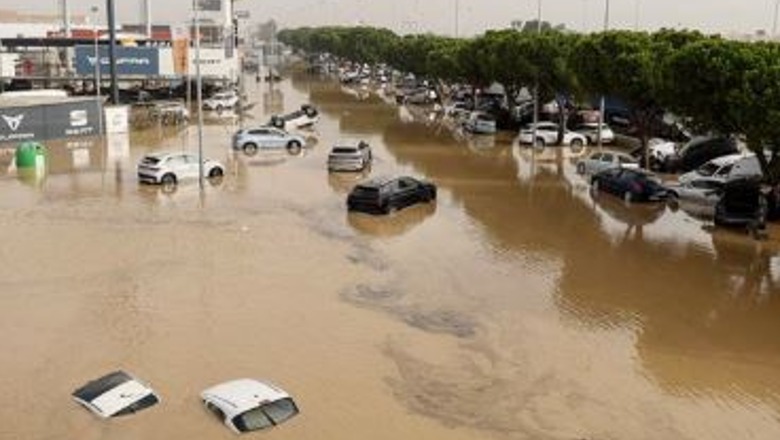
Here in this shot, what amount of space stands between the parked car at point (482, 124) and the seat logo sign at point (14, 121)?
93.3 ft

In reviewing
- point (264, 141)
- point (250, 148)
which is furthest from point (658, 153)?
point (250, 148)

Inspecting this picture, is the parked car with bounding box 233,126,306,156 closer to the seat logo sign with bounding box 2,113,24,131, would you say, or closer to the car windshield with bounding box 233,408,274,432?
the seat logo sign with bounding box 2,113,24,131

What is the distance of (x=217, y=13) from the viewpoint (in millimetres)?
122875

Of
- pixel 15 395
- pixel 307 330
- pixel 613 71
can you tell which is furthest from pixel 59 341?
pixel 613 71

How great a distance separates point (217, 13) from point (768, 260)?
104541 millimetres

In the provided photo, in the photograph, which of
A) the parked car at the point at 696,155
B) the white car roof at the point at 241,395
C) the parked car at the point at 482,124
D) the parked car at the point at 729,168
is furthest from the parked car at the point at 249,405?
the parked car at the point at 482,124

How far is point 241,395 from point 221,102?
6556 centimetres

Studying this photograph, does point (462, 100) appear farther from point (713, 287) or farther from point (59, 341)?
point (59, 341)

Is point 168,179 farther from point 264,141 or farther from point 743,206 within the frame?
point 743,206

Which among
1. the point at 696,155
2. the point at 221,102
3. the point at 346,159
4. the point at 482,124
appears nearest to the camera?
the point at 346,159

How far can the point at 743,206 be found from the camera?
104 feet

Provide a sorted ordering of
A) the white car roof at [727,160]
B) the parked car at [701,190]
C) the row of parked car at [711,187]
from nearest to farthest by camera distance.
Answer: the row of parked car at [711,187] → the parked car at [701,190] → the white car roof at [727,160]

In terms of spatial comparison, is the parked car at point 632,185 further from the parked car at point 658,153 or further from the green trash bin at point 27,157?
the green trash bin at point 27,157

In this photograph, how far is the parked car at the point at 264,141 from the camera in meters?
50.7
